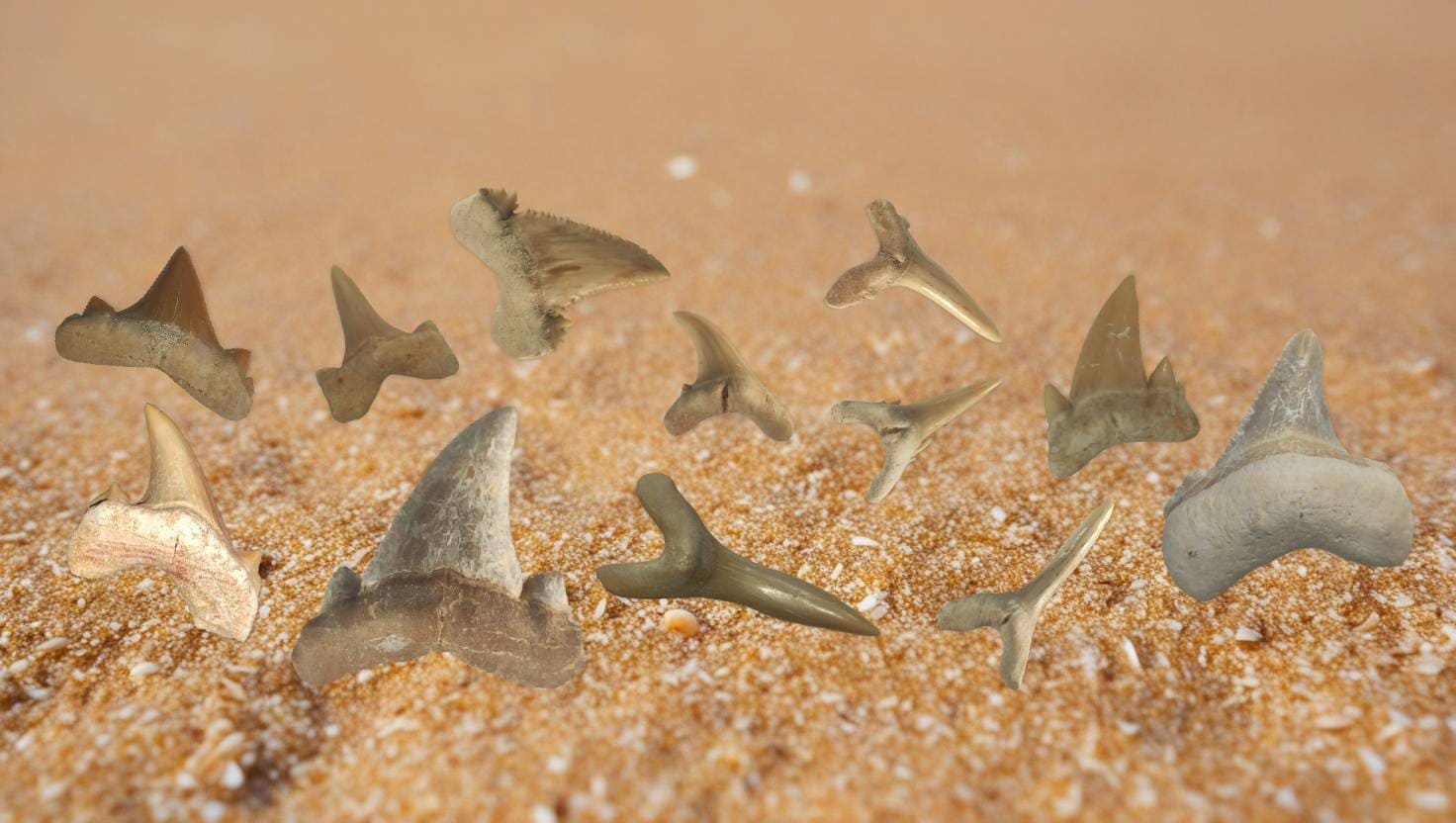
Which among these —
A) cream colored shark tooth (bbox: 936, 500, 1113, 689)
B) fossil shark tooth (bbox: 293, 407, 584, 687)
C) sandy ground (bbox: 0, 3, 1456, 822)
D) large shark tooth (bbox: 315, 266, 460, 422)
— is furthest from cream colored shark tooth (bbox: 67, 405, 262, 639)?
cream colored shark tooth (bbox: 936, 500, 1113, 689)

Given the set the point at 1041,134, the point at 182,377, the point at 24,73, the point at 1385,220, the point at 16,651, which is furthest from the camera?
the point at 24,73

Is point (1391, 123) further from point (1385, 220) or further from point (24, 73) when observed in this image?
point (24, 73)

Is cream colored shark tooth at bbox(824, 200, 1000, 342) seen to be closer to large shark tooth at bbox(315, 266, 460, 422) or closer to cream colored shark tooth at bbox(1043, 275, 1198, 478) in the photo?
cream colored shark tooth at bbox(1043, 275, 1198, 478)

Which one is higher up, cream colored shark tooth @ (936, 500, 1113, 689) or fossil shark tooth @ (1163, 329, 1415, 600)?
fossil shark tooth @ (1163, 329, 1415, 600)

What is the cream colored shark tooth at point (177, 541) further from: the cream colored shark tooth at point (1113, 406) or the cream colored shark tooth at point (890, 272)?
the cream colored shark tooth at point (1113, 406)

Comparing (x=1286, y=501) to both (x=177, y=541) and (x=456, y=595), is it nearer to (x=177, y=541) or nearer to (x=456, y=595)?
(x=456, y=595)

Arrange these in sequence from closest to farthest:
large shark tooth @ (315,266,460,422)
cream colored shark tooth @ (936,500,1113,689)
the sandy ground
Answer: the sandy ground
cream colored shark tooth @ (936,500,1113,689)
large shark tooth @ (315,266,460,422)

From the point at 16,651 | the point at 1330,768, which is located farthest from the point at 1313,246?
the point at 16,651

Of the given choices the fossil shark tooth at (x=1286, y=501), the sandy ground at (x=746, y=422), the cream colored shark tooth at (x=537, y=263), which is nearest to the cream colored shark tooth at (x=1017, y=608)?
the sandy ground at (x=746, y=422)
